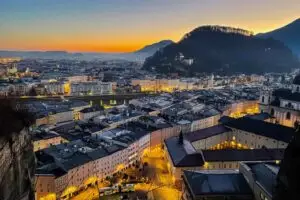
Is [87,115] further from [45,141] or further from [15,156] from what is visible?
[15,156]

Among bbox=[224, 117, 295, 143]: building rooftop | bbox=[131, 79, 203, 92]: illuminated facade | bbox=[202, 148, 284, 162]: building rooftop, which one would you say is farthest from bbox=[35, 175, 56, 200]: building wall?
bbox=[131, 79, 203, 92]: illuminated facade

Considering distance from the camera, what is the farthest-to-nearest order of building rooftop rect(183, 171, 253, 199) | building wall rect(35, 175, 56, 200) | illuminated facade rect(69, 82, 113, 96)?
1. illuminated facade rect(69, 82, 113, 96)
2. building wall rect(35, 175, 56, 200)
3. building rooftop rect(183, 171, 253, 199)

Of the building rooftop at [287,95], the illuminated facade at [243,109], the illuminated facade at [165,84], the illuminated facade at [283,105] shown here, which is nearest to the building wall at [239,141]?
the illuminated facade at [283,105]

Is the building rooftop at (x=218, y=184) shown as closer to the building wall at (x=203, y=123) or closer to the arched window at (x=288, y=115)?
the building wall at (x=203, y=123)

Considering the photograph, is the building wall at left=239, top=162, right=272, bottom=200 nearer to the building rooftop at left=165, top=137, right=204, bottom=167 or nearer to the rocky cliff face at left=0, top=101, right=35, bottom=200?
the building rooftop at left=165, top=137, right=204, bottom=167

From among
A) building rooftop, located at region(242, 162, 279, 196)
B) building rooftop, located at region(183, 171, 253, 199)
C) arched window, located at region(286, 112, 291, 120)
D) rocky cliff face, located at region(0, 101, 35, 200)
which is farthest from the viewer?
arched window, located at region(286, 112, 291, 120)

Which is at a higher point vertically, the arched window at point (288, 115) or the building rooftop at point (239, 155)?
the arched window at point (288, 115)

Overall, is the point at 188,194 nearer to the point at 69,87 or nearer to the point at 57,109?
the point at 57,109
